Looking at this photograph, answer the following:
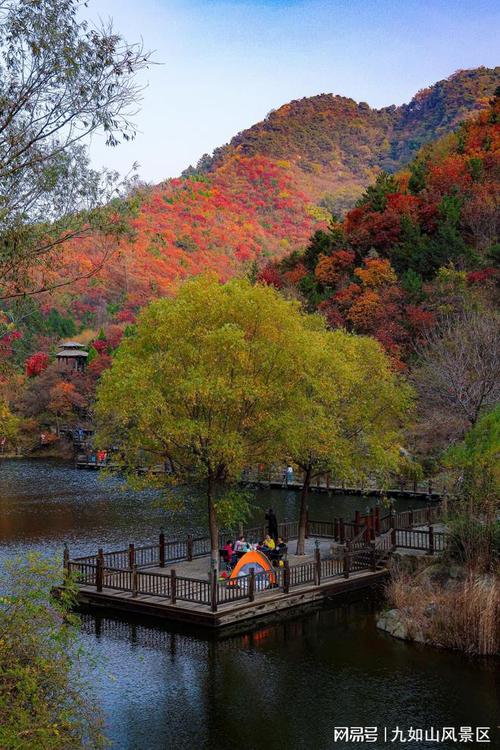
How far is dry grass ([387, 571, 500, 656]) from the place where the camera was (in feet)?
66.0

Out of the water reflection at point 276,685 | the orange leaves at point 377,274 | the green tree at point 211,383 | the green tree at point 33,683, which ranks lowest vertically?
the water reflection at point 276,685

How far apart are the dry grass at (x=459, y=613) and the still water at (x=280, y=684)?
529 millimetres

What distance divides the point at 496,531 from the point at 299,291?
46227 millimetres

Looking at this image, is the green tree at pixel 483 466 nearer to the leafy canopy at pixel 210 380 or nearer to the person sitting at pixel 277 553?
the leafy canopy at pixel 210 380

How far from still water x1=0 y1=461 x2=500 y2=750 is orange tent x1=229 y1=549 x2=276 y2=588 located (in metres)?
1.87

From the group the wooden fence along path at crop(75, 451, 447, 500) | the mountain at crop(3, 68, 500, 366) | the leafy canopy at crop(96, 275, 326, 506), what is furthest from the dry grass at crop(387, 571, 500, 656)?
the mountain at crop(3, 68, 500, 366)

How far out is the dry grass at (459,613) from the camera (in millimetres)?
20125

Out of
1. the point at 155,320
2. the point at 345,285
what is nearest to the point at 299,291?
the point at 345,285

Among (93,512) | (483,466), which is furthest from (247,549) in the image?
(93,512)

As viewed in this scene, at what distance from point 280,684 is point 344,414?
1315 cm

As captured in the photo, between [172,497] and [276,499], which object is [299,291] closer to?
[276,499]

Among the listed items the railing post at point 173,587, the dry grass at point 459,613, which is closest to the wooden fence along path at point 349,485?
the railing post at point 173,587

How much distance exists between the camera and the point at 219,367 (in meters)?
25.2

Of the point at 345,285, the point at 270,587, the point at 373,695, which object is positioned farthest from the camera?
the point at 345,285
